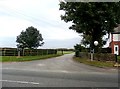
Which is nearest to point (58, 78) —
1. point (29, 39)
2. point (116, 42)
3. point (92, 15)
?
point (92, 15)

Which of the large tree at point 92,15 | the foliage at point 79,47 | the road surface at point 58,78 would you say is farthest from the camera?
the foliage at point 79,47

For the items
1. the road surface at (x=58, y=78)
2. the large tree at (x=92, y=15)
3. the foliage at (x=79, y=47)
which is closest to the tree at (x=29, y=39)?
the foliage at (x=79, y=47)

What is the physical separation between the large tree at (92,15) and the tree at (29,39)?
57.9m

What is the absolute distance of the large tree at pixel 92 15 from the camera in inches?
1528

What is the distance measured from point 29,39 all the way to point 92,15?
210 ft

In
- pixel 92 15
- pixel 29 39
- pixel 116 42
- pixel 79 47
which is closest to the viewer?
pixel 92 15

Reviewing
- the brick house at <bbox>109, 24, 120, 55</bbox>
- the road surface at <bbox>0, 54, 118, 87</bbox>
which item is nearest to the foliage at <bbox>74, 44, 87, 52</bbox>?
the brick house at <bbox>109, 24, 120, 55</bbox>

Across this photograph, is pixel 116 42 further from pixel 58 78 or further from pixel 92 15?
pixel 58 78

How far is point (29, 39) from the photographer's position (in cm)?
10125

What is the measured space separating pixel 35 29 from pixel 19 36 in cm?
685

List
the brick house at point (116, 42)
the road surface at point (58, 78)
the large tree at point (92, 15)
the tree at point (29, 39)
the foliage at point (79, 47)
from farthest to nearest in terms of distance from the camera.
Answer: the tree at point (29, 39)
the brick house at point (116, 42)
the foliage at point (79, 47)
the large tree at point (92, 15)
the road surface at point (58, 78)

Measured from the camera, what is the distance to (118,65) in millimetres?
28406

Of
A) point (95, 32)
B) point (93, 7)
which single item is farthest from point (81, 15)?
point (95, 32)

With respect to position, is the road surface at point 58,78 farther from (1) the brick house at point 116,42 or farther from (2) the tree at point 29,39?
(2) the tree at point 29,39
